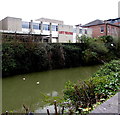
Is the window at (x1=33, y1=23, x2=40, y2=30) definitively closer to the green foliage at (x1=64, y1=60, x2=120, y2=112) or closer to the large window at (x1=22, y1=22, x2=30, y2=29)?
the large window at (x1=22, y1=22, x2=30, y2=29)

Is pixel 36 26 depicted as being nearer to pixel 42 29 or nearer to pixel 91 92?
pixel 42 29

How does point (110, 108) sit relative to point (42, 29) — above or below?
below

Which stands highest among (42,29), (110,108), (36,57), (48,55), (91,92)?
(42,29)

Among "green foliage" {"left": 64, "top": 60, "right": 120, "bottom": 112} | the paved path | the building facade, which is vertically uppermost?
the building facade

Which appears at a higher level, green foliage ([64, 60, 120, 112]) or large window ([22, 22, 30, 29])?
large window ([22, 22, 30, 29])

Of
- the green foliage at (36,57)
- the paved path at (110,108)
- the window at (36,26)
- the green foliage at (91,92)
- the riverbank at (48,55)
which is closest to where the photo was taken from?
the paved path at (110,108)

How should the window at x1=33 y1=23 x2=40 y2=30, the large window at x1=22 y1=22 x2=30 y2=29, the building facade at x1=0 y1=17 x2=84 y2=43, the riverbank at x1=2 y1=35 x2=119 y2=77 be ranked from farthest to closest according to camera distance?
the window at x1=33 y1=23 x2=40 y2=30 < the large window at x1=22 y1=22 x2=30 y2=29 < the building facade at x1=0 y1=17 x2=84 y2=43 < the riverbank at x1=2 y1=35 x2=119 y2=77

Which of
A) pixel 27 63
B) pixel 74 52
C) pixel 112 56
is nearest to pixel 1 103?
pixel 27 63

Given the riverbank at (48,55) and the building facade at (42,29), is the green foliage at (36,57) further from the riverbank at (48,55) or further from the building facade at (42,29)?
the building facade at (42,29)

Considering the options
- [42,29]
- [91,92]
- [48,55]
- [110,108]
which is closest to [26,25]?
[42,29]

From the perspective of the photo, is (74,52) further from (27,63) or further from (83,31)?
(83,31)

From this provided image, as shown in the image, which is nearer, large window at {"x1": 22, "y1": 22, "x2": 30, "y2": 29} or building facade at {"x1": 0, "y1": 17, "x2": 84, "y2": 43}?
building facade at {"x1": 0, "y1": 17, "x2": 84, "y2": 43}

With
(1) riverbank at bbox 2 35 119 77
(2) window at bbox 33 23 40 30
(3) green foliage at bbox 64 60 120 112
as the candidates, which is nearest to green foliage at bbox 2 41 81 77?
(1) riverbank at bbox 2 35 119 77

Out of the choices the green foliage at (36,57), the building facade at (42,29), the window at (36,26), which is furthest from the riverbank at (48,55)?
the window at (36,26)
